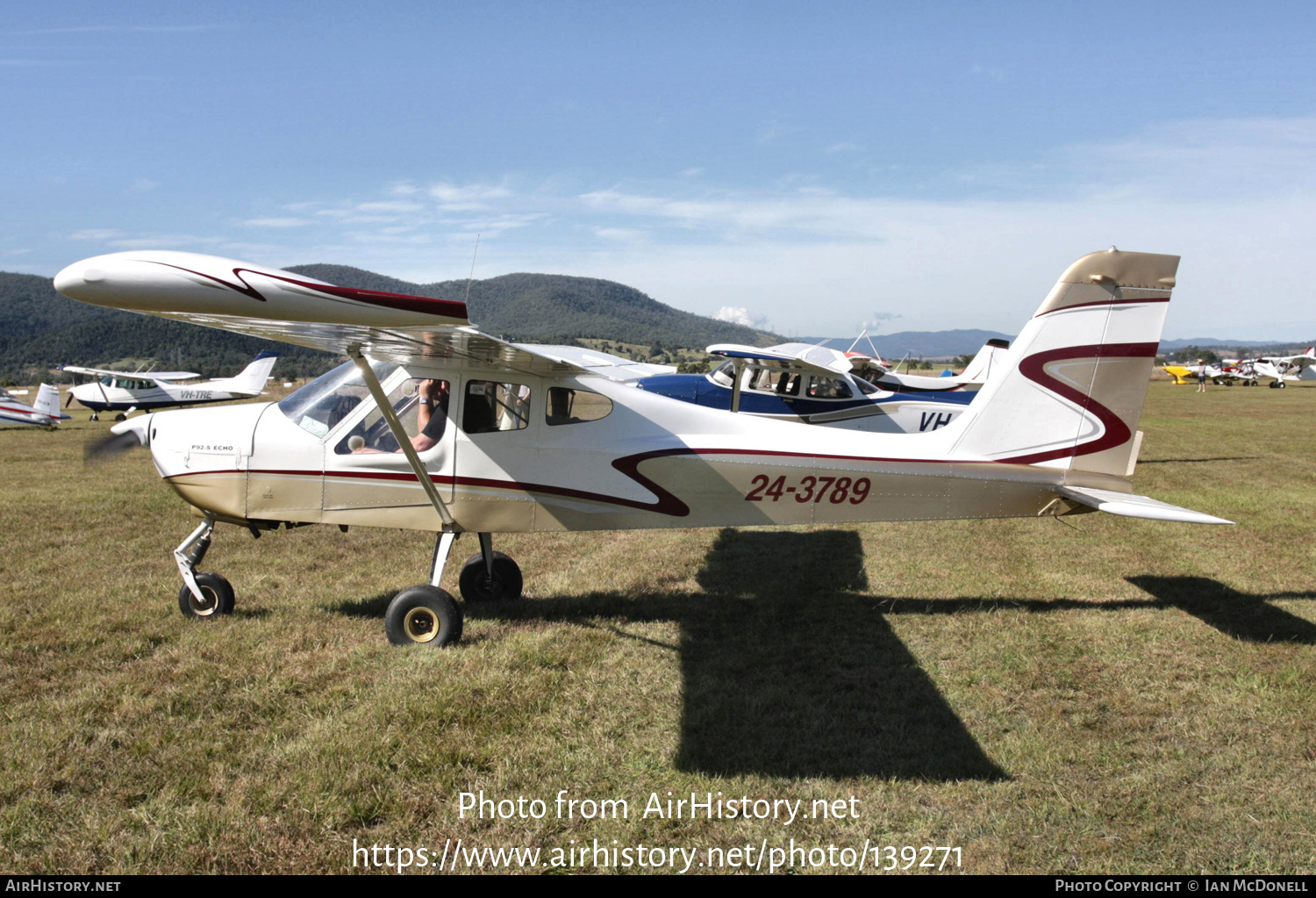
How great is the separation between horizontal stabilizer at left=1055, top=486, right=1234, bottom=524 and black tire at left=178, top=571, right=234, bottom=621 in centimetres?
629

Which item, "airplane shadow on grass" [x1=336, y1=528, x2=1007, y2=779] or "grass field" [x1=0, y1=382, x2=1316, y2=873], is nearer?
"grass field" [x1=0, y1=382, x2=1316, y2=873]

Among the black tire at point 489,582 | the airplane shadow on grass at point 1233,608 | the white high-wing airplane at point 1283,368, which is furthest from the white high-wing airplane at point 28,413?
the white high-wing airplane at point 1283,368

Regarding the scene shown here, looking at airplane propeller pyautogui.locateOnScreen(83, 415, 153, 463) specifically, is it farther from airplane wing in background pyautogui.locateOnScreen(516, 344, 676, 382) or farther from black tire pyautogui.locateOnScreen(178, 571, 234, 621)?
airplane wing in background pyautogui.locateOnScreen(516, 344, 676, 382)

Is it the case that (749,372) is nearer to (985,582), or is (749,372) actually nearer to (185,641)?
(985,582)

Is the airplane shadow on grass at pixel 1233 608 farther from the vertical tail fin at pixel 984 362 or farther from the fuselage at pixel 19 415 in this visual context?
the fuselage at pixel 19 415

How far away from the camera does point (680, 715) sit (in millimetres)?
4508

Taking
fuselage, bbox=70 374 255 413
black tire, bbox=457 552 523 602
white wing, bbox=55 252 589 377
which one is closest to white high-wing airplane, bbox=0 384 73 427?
fuselage, bbox=70 374 255 413

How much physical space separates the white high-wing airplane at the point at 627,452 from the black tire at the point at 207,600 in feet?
0.04

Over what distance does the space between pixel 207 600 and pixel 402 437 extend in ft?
6.96

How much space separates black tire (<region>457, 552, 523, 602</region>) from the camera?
6664 mm

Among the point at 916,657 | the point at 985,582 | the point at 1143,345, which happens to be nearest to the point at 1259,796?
the point at 916,657

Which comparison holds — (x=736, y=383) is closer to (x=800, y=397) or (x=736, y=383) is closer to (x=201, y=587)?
(x=800, y=397)

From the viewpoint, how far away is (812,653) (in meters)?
5.52

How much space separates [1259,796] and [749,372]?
9.39m
